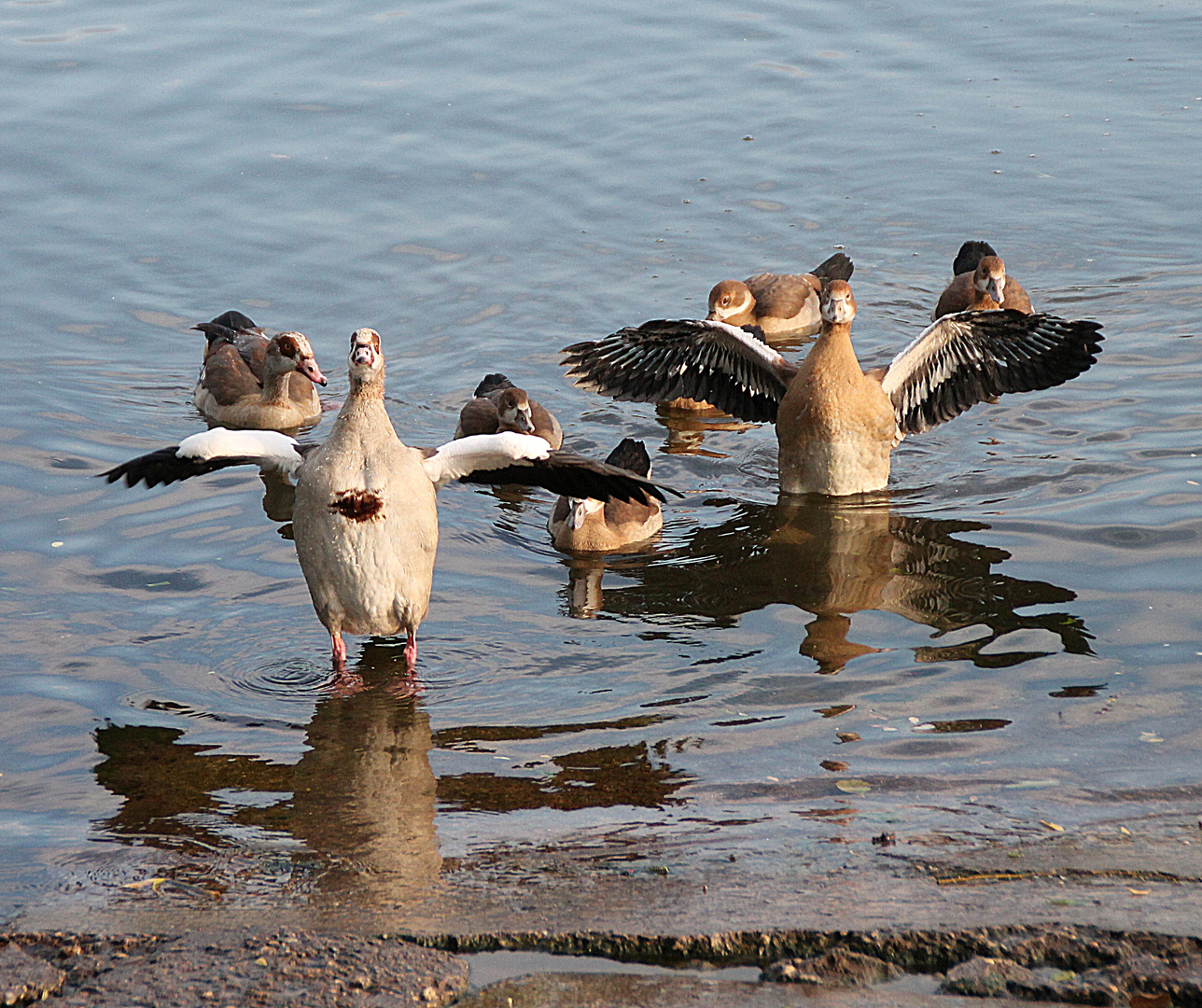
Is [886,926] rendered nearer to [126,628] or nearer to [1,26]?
[126,628]

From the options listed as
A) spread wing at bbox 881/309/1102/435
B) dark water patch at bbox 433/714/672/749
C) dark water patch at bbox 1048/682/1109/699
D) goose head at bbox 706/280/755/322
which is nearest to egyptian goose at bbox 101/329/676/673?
dark water patch at bbox 433/714/672/749

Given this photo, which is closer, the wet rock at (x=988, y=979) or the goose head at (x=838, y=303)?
the wet rock at (x=988, y=979)

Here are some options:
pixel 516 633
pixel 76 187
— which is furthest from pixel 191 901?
pixel 76 187

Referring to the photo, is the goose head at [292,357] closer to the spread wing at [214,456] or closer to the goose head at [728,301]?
the spread wing at [214,456]

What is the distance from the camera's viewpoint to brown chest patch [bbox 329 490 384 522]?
7656 mm

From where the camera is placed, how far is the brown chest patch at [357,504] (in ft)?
25.1

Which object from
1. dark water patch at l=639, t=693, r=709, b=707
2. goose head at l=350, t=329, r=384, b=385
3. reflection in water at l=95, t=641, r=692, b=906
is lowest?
reflection in water at l=95, t=641, r=692, b=906

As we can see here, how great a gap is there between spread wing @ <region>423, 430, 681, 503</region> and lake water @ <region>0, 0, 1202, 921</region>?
905mm

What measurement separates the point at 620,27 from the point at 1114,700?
16325mm

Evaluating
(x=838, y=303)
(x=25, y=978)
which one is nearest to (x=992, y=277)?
(x=838, y=303)

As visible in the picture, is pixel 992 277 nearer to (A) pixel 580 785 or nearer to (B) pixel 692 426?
(B) pixel 692 426

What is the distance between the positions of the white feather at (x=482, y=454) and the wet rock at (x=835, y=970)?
3368 mm

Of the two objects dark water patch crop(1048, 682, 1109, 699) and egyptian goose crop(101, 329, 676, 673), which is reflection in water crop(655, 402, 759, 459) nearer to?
egyptian goose crop(101, 329, 676, 673)

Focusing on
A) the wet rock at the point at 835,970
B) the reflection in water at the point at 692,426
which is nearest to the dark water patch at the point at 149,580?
the reflection in water at the point at 692,426
